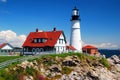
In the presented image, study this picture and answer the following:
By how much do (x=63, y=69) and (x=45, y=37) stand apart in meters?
14.2

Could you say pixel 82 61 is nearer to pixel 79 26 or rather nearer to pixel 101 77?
pixel 101 77

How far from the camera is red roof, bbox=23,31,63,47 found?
6397cm

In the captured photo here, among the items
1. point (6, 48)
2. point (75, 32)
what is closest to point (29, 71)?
point (6, 48)

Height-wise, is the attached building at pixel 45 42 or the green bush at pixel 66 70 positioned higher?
the attached building at pixel 45 42

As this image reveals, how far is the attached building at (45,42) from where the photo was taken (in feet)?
209

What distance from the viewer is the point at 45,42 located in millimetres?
64500

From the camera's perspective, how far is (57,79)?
1903 inches

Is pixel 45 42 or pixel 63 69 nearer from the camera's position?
pixel 63 69

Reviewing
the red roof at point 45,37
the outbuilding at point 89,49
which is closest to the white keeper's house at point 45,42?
the red roof at point 45,37

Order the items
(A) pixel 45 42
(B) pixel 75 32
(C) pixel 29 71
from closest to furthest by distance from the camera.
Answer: (C) pixel 29 71
(A) pixel 45 42
(B) pixel 75 32

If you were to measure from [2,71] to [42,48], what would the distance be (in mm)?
23164

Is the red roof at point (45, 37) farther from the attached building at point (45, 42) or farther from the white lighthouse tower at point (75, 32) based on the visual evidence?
the white lighthouse tower at point (75, 32)

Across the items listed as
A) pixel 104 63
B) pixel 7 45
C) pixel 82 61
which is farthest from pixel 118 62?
pixel 7 45

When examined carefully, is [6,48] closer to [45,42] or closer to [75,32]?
[45,42]
